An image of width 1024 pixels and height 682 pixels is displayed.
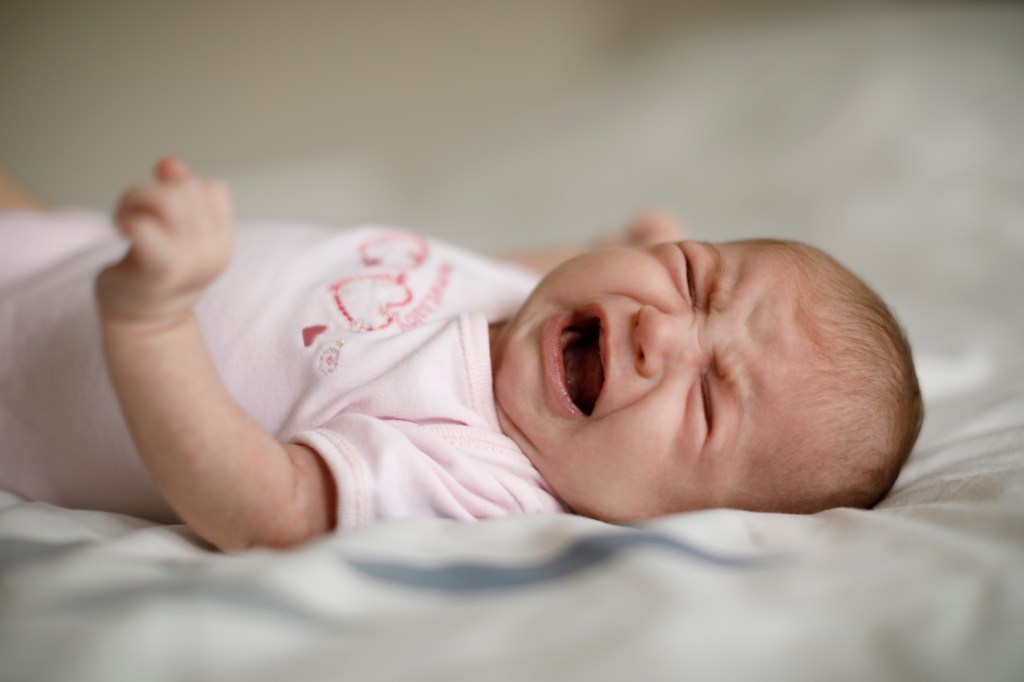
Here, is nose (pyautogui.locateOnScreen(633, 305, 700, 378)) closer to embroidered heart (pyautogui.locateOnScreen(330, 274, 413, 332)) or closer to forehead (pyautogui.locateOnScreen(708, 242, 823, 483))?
forehead (pyautogui.locateOnScreen(708, 242, 823, 483))

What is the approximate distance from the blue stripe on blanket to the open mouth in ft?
1.15

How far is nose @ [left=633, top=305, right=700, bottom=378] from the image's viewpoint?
872 millimetres

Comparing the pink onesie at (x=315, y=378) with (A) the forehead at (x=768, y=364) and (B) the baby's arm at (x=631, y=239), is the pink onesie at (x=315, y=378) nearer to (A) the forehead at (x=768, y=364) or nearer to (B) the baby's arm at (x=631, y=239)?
(A) the forehead at (x=768, y=364)

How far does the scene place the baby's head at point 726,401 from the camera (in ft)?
2.86

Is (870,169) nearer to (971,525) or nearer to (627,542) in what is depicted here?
(971,525)

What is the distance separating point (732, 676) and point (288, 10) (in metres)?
2.36

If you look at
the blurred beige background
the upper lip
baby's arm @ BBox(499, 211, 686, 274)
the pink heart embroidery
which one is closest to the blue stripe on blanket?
the upper lip

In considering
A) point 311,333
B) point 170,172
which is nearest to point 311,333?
point 311,333

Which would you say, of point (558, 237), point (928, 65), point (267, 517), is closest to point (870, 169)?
point (928, 65)

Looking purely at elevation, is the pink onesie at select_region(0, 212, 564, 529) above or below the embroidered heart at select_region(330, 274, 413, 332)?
below

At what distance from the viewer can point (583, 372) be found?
101cm

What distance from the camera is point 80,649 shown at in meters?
0.50

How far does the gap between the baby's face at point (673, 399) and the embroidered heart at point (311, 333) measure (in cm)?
22

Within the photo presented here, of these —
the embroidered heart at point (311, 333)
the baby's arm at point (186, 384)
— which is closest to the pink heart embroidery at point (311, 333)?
the embroidered heart at point (311, 333)
